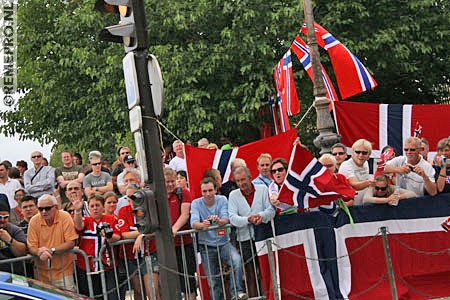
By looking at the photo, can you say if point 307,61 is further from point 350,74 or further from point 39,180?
point 39,180

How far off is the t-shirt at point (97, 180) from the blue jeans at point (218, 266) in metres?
3.63

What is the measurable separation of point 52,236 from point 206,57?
1348 cm

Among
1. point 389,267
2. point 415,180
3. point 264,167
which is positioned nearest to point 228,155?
point 264,167

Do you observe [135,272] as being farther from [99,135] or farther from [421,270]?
[99,135]

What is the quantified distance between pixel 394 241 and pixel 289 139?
237 cm

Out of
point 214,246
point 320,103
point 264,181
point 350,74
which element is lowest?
point 214,246

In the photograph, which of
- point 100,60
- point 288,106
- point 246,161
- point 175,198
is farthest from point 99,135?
point 175,198

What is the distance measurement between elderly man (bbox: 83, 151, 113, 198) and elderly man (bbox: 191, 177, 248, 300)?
3.34 m

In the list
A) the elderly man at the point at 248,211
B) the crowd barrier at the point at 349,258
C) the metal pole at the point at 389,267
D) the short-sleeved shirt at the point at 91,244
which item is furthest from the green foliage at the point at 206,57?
the short-sleeved shirt at the point at 91,244

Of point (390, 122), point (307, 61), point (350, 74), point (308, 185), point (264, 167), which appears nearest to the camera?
point (308, 185)

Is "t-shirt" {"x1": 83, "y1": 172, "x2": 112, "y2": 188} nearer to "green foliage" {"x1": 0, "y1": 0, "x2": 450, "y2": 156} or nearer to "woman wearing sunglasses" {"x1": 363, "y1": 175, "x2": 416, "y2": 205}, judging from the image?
"woman wearing sunglasses" {"x1": 363, "y1": 175, "x2": 416, "y2": 205}

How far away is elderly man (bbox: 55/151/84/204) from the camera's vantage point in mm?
14430

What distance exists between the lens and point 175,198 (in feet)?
36.3

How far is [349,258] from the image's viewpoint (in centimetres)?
1084
